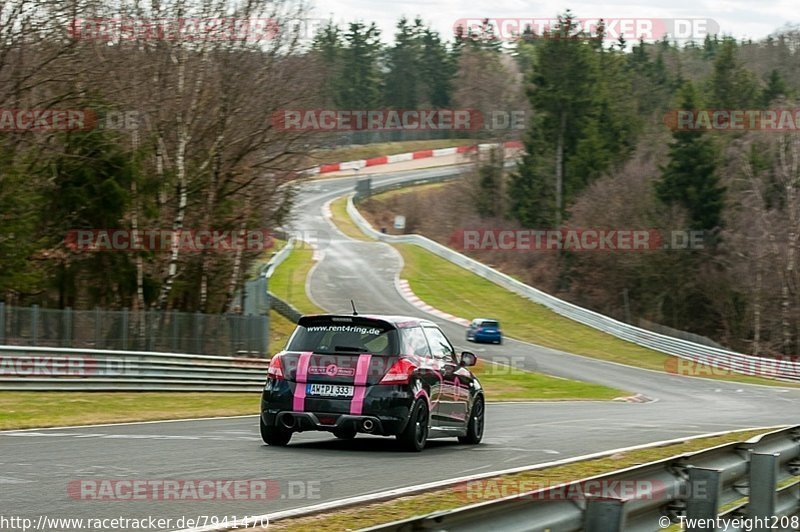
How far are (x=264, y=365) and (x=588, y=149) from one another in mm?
53429

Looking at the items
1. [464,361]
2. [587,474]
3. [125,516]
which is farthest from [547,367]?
[125,516]

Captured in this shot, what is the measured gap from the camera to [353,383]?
13.0 metres

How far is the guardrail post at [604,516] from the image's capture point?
525cm

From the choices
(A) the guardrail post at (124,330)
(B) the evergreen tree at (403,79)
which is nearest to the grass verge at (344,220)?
(B) the evergreen tree at (403,79)

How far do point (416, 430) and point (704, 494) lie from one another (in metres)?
6.89

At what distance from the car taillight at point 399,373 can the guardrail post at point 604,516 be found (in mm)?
7646

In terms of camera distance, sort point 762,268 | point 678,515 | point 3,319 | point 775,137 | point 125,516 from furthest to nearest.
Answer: point 775,137
point 762,268
point 3,319
point 125,516
point 678,515

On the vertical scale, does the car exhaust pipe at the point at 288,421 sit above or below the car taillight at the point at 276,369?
below

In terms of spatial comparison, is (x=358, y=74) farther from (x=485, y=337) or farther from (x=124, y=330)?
(x=124, y=330)

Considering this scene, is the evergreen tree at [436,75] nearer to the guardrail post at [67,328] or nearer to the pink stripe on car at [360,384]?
the guardrail post at [67,328]

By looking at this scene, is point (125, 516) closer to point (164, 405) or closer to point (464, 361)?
point (464, 361)

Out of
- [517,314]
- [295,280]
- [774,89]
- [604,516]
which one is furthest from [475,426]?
[774,89]

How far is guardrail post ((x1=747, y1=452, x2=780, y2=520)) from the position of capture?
7.38 metres

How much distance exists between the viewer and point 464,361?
15.2 metres
